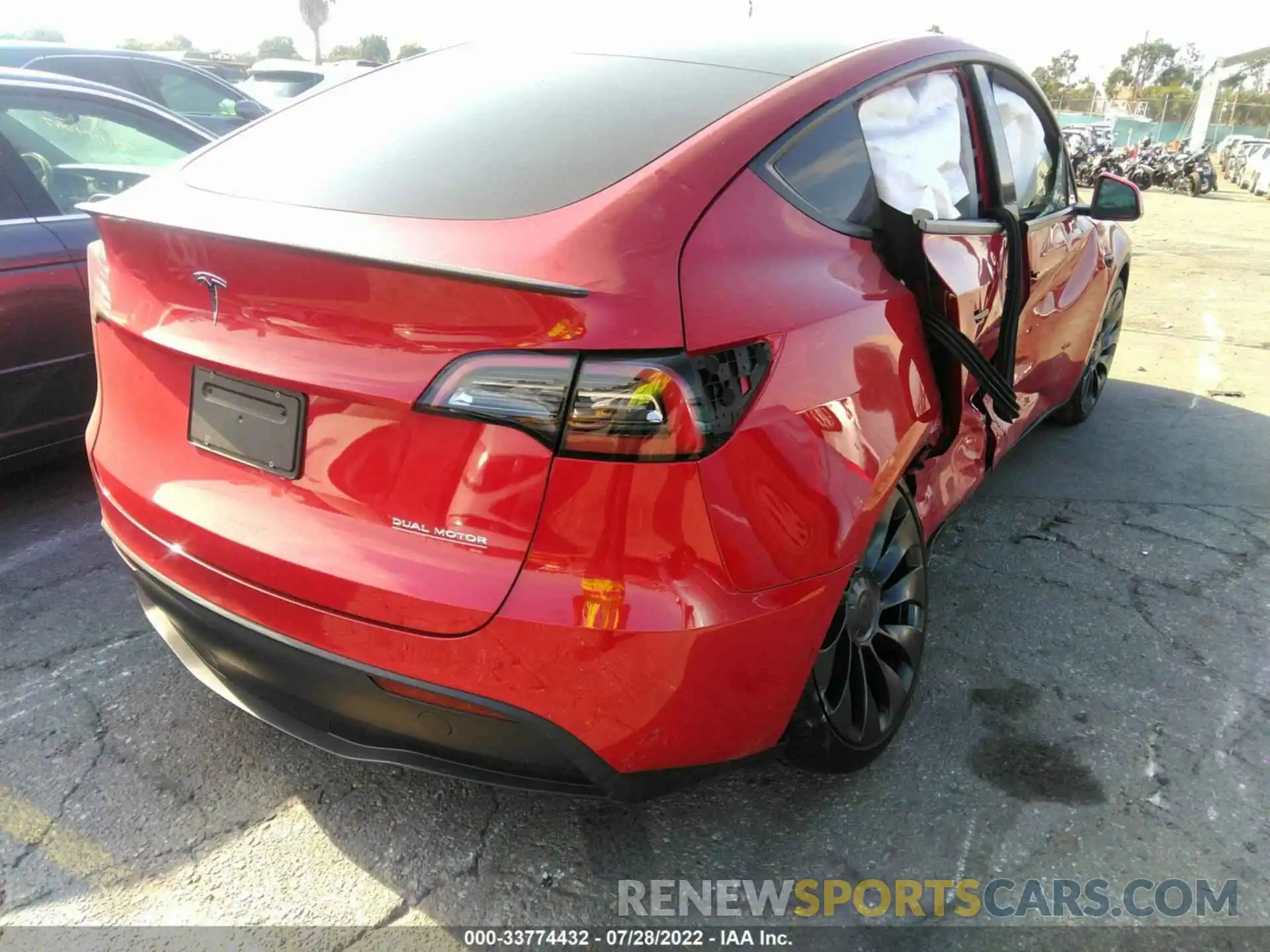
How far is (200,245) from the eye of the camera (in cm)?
176

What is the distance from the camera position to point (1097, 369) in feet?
16.0

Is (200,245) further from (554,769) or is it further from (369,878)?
(369,878)

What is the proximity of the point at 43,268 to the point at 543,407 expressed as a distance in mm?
2579

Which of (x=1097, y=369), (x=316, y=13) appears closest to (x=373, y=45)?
(x=316, y=13)

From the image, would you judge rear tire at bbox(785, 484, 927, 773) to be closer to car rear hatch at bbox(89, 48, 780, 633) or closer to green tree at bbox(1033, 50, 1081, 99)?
car rear hatch at bbox(89, 48, 780, 633)

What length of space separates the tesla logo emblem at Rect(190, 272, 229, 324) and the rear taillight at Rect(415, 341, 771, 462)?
50 cm

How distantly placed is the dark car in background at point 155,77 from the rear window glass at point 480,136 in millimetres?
4986

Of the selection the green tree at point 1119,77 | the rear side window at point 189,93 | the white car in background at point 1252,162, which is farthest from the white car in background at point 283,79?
the green tree at point 1119,77

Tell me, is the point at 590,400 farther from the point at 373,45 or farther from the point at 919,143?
the point at 373,45

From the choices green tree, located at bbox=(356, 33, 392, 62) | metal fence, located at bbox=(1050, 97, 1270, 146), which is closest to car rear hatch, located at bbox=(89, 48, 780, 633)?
metal fence, located at bbox=(1050, 97, 1270, 146)

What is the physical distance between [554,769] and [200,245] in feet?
3.77

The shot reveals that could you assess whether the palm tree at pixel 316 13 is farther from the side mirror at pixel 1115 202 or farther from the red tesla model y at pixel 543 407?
the red tesla model y at pixel 543 407

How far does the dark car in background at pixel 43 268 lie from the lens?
318 cm

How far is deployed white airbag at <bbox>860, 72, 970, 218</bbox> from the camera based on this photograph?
221 cm
